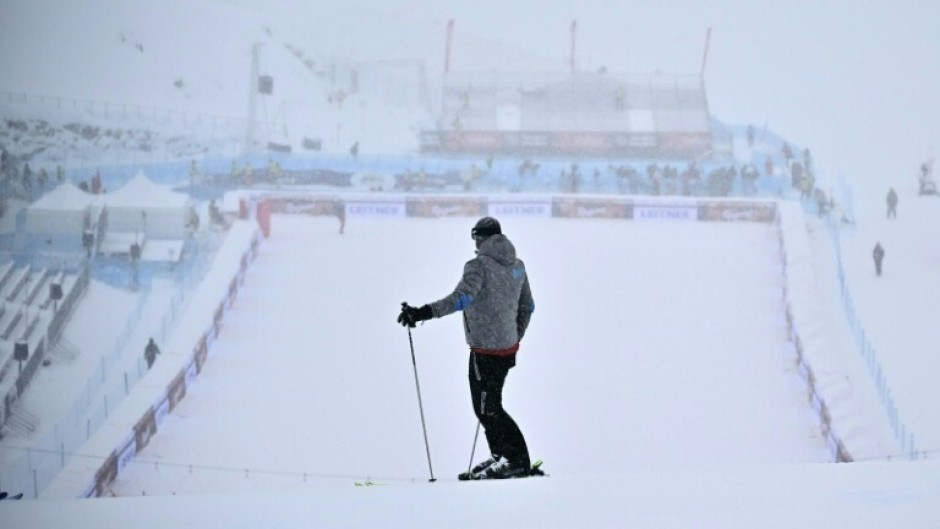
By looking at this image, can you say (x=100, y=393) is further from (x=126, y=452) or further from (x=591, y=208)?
(x=591, y=208)

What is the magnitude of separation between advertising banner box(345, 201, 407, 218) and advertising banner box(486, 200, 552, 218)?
2.32 ft

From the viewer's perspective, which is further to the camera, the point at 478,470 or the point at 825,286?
the point at 825,286

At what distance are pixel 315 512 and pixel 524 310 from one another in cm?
124

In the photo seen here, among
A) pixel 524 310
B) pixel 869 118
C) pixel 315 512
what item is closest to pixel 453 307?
pixel 524 310

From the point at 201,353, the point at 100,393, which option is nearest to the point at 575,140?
the point at 201,353

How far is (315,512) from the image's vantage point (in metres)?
2.22

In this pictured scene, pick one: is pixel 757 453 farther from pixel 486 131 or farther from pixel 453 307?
pixel 453 307

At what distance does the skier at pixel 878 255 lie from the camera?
785cm

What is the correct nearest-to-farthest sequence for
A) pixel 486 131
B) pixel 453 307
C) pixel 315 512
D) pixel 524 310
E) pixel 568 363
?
pixel 315 512
pixel 453 307
pixel 524 310
pixel 568 363
pixel 486 131

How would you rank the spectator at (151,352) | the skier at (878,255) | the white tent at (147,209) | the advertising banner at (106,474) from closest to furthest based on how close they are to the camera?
the advertising banner at (106,474), the spectator at (151,352), the white tent at (147,209), the skier at (878,255)

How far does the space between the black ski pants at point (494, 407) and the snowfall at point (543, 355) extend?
2925 millimetres

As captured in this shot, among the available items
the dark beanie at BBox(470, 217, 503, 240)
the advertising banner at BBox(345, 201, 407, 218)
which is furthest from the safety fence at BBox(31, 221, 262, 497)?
the dark beanie at BBox(470, 217, 503, 240)

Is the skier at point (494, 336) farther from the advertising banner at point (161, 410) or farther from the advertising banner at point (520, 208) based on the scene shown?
the advertising banner at point (520, 208)

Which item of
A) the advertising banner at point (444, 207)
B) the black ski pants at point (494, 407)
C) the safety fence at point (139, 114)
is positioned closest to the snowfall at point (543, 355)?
the advertising banner at point (444, 207)
